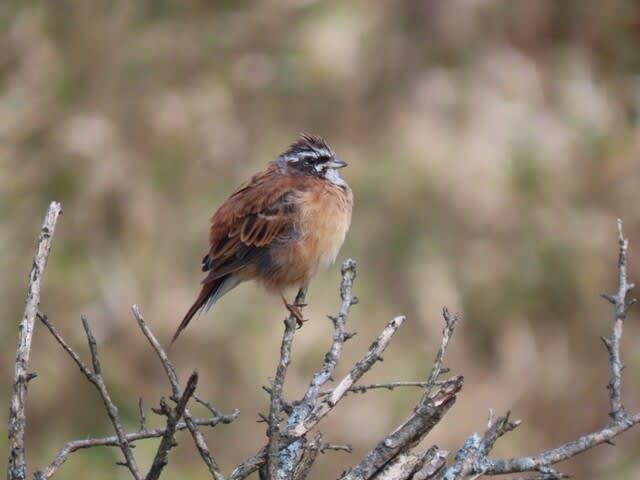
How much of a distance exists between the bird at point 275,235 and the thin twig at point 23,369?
7.79ft

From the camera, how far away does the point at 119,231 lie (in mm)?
10148

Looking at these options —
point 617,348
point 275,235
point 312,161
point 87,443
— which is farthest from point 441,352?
point 312,161

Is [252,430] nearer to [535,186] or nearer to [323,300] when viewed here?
[323,300]

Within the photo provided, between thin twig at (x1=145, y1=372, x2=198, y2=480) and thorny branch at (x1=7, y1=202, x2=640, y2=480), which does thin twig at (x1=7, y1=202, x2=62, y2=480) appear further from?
thin twig at (x1=145, y1=372, x2=198, y2=480)

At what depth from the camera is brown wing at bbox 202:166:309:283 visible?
17.1 feet

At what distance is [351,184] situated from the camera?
10.1 meters

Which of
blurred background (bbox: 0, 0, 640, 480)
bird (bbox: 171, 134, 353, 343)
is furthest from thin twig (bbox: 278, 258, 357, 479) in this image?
blurred background (bbox: 0, 0, 640, 480)

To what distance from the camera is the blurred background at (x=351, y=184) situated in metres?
9.73

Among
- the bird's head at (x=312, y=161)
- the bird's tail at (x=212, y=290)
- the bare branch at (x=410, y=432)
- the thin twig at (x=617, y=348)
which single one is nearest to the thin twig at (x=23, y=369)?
the bare branch at (x=410, y=432)

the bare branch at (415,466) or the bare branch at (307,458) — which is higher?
the bare branch at (307,458)

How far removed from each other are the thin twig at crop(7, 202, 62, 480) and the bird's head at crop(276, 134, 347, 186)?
114 inches

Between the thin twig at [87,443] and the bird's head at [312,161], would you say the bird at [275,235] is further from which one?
the thin twig at [87,443]

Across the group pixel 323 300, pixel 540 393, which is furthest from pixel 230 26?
pixel 540 393

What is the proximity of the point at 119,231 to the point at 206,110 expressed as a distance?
1.36 metres
